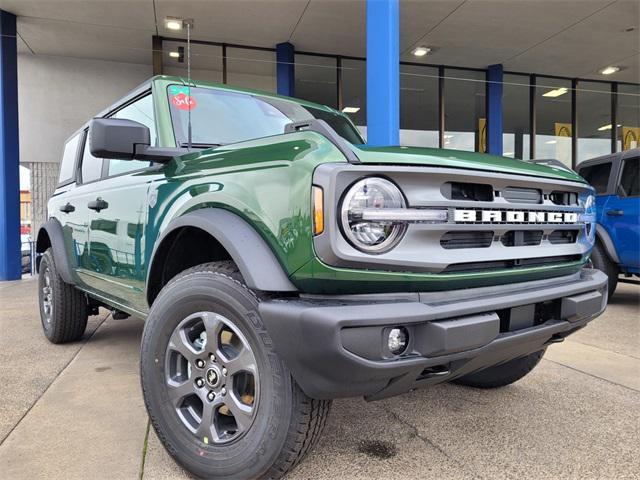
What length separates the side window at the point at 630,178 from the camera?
5.62 metres

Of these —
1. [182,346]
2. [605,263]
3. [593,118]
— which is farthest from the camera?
[593,118]

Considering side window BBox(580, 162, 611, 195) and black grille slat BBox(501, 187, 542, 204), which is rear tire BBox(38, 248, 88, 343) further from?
side window BBox(580, 162, 611, 195)

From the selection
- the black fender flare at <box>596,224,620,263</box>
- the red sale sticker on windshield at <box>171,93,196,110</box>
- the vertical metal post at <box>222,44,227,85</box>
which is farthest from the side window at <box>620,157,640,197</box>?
the vertical metal post at <box>222,44,227,85</box>

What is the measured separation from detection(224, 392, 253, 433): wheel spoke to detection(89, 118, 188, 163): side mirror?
120 centimetres

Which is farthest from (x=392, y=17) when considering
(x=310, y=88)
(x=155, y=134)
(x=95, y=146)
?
(x=310, y=88)

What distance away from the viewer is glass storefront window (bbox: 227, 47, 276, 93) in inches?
426

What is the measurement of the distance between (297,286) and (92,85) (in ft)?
39.2

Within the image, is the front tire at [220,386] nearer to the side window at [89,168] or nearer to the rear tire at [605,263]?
the side window at [89,168]

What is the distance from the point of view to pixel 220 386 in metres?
1.85

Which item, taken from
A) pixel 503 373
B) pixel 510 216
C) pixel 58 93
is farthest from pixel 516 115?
pixel 510 216

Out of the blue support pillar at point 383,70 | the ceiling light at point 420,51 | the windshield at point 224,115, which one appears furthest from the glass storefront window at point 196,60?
the windshield at point 224,115

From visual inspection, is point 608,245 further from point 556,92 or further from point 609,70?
point 556,92

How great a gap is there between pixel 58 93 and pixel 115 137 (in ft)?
36.2

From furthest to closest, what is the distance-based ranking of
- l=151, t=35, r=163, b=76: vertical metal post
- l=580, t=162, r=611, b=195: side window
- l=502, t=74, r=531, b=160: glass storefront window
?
l=502, t=74, r=531, b=160: glass storefront window < l=151, t=35, r=163, b=76: vertical metal post < l=580, t=162, r=611, b=195: side window
